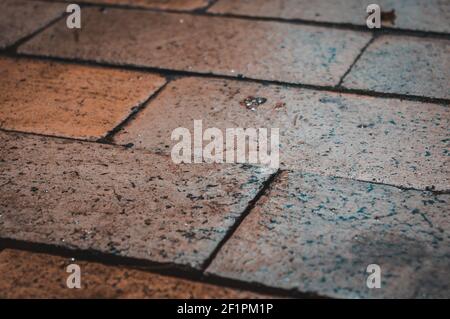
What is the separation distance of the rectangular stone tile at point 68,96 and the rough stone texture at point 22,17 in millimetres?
288

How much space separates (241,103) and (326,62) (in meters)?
0.52

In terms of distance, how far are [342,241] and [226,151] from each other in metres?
0.59

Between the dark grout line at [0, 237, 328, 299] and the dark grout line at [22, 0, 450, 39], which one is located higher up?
the dark grout line at [22, 0, 450, 39]

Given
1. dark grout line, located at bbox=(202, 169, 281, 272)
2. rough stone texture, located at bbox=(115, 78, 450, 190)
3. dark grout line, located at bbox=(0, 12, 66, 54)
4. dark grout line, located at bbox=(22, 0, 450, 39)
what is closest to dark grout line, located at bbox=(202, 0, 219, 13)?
dark grout line, located at bbox=(22, 0, 450, 39)

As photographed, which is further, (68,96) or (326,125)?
(68,96)

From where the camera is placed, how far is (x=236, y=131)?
2221 millimetres

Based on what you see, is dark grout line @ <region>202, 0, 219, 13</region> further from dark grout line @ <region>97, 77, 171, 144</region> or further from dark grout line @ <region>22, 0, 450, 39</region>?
dark grout line @ <region>97, 77, 171, 144</region>

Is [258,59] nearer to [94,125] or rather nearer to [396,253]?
[94,125]

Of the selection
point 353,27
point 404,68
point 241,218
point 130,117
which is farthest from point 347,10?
point 241,218

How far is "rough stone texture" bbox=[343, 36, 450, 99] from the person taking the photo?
2477 mm

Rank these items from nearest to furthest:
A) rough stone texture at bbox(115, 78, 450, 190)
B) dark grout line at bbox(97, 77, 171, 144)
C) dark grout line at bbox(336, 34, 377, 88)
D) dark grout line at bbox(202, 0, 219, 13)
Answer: rough stone texture at bbox(115, 78, 450, 190) → dark grout line at bbox(97, 77, 171, 144) → dark grout line at bbox(336, 34, 377, 88) → dark grout line at bbox(202, 0, 219, 13)

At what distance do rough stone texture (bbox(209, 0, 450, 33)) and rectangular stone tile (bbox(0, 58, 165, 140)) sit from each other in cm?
91

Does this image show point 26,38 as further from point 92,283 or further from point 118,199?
point 92,283

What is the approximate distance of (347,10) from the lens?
3.22 metres
